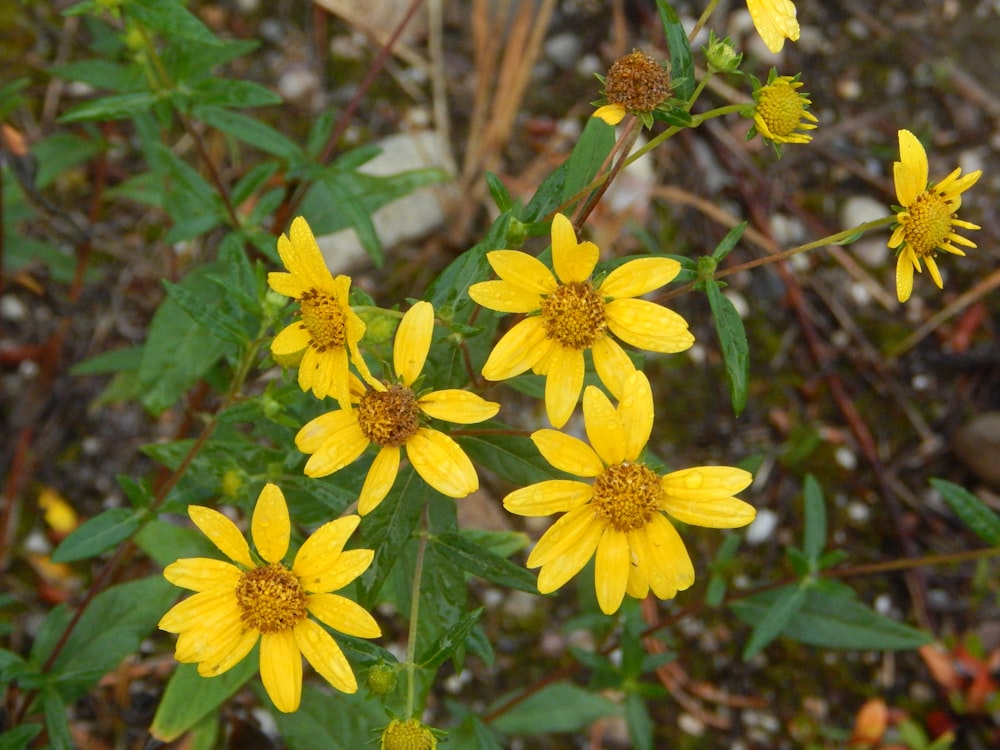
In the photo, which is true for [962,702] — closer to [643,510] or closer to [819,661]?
[819,661]

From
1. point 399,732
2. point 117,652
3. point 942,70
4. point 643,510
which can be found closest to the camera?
point 399,732

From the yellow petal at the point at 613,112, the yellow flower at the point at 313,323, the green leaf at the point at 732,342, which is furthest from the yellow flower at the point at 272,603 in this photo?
the yellow petal at the point at 613,112

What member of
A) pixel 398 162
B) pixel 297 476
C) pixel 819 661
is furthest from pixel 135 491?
pixel 819 661

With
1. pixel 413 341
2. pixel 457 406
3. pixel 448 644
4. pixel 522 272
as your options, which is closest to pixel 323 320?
pixel 413 341

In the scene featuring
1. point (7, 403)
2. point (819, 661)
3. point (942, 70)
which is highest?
point (942, 70)

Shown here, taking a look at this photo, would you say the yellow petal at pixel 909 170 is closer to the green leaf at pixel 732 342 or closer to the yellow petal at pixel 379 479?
the green leaf at pixel 732 342

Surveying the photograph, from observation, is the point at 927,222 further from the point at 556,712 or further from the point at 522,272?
the point at 556,712
